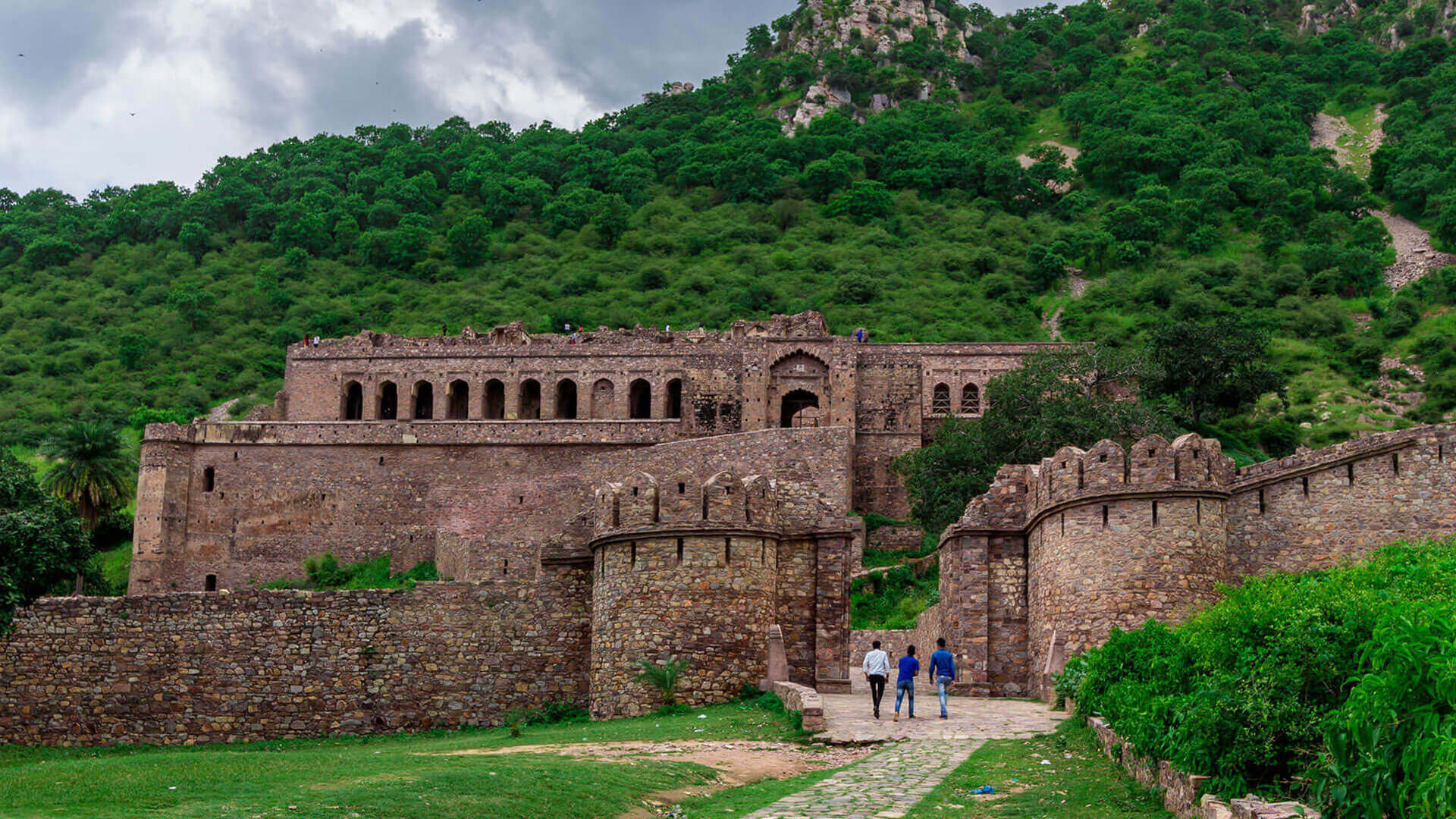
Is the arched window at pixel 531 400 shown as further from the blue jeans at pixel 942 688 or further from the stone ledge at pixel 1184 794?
the stone ledge at pixel 1184 794

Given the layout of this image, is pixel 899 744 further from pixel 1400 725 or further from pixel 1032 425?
pixel 1032 425

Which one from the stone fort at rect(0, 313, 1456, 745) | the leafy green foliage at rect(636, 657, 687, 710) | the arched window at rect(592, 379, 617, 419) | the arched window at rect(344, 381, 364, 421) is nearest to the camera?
the leafy green foliage at rect(636, 657, 687, 710)

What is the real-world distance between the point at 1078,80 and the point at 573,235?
178 feet

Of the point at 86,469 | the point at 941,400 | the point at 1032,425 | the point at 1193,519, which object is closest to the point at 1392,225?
the point at 941,400

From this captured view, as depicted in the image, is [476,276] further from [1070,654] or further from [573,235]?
[1070,654]

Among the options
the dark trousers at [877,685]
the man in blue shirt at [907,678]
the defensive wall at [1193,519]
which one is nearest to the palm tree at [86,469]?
the defensive wall at [1193,519]

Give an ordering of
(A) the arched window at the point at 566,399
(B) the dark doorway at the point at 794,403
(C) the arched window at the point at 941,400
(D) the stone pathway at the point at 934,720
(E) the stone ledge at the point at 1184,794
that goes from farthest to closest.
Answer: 1. (A) the arched window at the point at 566,399
2. (C) the arched window at the point at 941,400
3. (B) the dark doorway at the point at 794,403
4. (D) the stone pathway at the point at 934,720
5. (E) the stone ledge at the point at 1184,794

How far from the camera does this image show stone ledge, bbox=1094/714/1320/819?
11133 mm

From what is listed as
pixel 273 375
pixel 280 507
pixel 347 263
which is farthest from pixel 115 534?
pixel 347 263

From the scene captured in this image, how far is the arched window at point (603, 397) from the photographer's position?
63.9 meters

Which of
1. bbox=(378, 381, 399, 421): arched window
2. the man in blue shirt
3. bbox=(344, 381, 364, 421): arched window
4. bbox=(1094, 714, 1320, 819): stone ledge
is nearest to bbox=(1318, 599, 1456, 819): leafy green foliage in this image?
bbox=(1094, 714, 1320, 819): stone ledge

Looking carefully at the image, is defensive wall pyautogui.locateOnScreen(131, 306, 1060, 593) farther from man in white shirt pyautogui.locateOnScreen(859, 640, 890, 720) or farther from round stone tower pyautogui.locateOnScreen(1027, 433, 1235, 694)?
man in white shirt pyautogui.locateOnScreen(859, 640, 890, 720)

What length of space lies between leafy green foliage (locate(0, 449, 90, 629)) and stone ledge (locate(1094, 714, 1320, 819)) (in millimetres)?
16978

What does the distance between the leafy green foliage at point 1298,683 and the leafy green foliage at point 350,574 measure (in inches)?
1474
